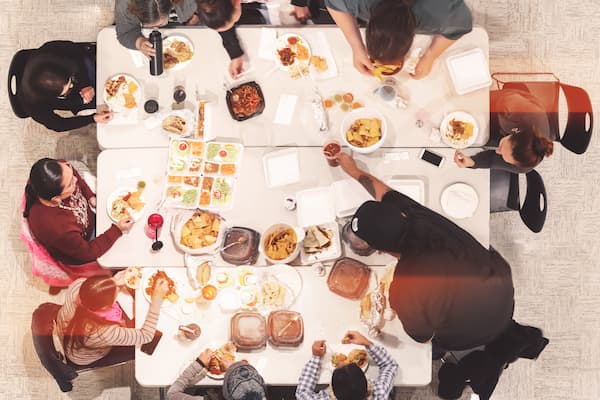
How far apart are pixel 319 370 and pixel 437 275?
827 millimetres

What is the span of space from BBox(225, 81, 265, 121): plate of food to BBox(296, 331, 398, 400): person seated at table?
4.17 feet

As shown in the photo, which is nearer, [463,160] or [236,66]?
[463,160]

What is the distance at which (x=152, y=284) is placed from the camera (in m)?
3.11

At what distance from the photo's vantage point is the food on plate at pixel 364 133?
3.07 m

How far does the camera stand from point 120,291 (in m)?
3.21

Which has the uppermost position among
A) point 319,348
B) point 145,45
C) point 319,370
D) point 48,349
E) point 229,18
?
point 229,18

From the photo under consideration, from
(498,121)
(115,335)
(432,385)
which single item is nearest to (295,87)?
(498,121)

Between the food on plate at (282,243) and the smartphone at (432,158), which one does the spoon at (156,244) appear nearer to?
the food on plate at (282,243)

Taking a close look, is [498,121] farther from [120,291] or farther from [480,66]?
[120,291]

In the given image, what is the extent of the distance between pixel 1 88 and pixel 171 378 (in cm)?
242

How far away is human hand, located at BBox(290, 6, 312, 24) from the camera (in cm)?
325

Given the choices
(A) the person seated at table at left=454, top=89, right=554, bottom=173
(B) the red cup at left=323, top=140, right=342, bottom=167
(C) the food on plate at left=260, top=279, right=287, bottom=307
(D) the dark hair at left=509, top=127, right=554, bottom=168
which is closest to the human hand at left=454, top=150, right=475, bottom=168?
(A) the person seated at table at left=454, top=89, right=554, bottom=173

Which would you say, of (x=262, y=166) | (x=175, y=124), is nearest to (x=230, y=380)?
(x=262, y=166)

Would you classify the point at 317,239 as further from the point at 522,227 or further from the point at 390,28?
the point at 522,227
